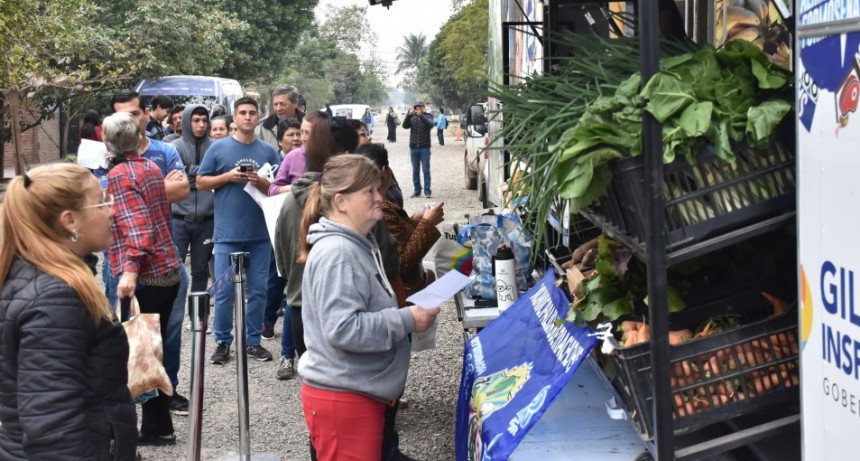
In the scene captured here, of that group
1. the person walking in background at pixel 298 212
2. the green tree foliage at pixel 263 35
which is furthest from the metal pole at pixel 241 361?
the green tree foliage at pixel 263 35

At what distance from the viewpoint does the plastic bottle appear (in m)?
4.88

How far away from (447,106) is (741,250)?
70031 millimetres

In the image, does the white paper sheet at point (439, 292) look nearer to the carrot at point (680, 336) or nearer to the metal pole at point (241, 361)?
the carrot at point (680, 336)

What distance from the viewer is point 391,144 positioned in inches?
2035

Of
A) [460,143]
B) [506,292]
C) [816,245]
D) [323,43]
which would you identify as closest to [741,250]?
[816,245]

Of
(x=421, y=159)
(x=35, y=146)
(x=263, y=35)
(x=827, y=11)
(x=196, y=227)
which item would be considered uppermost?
(x=263, y=35)

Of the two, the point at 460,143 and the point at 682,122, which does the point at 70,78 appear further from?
the point at 460,143

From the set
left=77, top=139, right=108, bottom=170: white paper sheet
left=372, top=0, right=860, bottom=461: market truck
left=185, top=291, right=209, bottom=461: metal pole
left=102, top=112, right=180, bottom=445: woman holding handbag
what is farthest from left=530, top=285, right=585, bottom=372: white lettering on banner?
left=77, top=139, right=108, bottom=170: white paper sheet

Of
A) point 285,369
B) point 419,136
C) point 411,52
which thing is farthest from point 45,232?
point 411,52

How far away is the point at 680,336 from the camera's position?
298cm

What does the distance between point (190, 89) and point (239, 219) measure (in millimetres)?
21617

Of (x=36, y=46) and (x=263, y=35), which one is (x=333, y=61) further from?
(x=36, y=46)

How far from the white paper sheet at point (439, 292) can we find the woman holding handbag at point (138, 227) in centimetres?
214

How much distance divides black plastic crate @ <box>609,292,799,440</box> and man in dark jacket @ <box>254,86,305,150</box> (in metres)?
7.50
